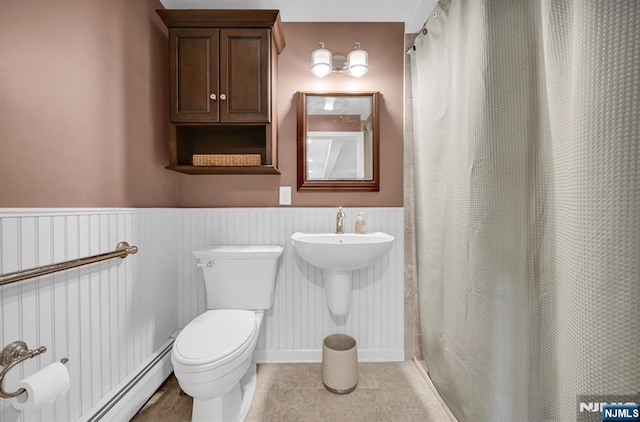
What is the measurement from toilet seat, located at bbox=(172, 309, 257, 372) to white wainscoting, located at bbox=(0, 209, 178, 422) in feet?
1.13

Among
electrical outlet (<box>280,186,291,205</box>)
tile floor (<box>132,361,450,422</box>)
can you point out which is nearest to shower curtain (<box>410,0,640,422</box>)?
tile floor (<box>132,361,450,422</box>)

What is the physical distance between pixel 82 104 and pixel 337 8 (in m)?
1.50

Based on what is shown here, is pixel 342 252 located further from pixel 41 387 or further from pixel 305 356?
pixel 41 387

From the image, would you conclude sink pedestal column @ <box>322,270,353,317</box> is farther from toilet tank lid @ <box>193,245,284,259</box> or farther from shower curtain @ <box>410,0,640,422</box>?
shower curtain @ <box>410,0,640,422</box>

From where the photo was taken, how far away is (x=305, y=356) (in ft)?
5.60

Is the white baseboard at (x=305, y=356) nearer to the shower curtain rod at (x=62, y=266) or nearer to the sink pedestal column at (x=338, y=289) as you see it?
the sink pedestal column at (x=338, y=289)

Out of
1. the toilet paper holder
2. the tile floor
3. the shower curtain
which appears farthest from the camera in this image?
the tile floor

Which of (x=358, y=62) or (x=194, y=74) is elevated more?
(x=358, y=62)

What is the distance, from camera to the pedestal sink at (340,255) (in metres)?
1.33

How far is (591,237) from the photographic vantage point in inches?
24.7

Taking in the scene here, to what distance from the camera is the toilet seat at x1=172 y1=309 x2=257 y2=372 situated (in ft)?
3.26

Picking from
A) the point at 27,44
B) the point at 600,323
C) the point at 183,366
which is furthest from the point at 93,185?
the point at 600,323

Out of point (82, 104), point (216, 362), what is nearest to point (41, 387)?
point (216, 362)

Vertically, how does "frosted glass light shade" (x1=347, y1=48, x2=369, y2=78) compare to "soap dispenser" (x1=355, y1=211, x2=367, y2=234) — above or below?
above
